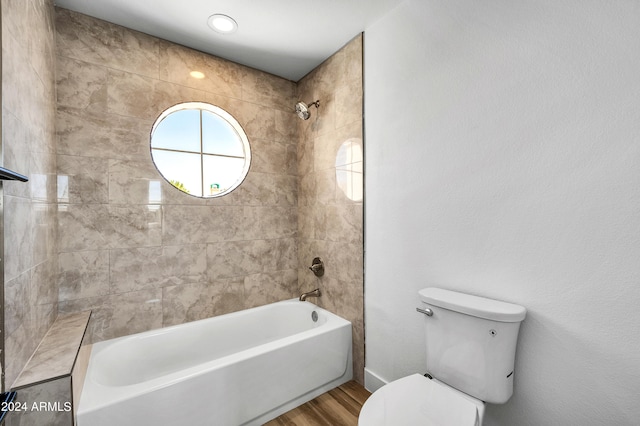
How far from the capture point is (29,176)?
50.6 inches

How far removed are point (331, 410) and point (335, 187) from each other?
5.03ft

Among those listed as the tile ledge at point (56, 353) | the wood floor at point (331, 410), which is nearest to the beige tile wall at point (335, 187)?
the wood floor at point (331, 410)

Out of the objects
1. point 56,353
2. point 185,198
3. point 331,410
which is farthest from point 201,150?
point 331,410

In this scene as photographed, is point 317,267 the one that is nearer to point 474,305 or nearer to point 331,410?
point 331,410

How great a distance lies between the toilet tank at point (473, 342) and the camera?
120 cm

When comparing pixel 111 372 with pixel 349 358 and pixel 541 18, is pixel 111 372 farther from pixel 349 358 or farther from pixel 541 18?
pixel 541 18

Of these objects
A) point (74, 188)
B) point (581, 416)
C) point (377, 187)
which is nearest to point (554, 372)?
point (581, 416)

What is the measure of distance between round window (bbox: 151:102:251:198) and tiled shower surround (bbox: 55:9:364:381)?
0.09 metres

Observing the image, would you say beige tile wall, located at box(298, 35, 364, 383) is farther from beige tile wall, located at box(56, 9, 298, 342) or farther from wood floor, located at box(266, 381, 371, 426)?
beige tile wall, located at box(56, 9, 298, 342)

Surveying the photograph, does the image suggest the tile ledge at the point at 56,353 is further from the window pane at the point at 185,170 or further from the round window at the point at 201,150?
the window pane at the point at 185,170

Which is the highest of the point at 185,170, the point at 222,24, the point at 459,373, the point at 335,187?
the point at 222,24

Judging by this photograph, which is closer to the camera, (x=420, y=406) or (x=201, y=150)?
(x=420, y=406)

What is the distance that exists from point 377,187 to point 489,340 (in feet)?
3.48

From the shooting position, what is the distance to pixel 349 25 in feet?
6.39
